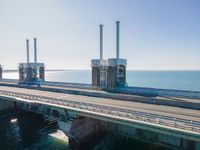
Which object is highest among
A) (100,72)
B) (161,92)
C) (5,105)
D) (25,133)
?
(100,72)

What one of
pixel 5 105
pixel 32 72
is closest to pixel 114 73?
pixel 5 105

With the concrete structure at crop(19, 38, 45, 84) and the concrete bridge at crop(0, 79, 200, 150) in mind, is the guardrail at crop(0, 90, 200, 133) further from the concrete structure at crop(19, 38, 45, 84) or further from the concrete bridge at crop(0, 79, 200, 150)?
the concrete structure at crop(19, 38, 45, 84)

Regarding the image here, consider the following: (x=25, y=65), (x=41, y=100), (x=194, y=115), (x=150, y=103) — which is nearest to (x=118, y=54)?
(x=150, y=103)

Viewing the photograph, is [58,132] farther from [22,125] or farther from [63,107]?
[63,107]

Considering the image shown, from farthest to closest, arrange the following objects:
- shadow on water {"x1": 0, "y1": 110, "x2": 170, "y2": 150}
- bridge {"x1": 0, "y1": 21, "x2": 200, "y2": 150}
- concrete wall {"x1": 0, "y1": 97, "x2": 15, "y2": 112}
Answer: concrete wall {"x1": 0, "y1": 97, "x2": 15, "y2": 112} < shadow on water {"x1": 0, "y1": 110, "x2": 170, "y2": 150} < bridge {"x1": 0, "y1": 21, "x2": 200, "y2": 150}

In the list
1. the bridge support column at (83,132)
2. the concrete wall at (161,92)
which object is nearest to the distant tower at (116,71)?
the concrete wall at (161,92)

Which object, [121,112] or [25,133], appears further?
[25,133]

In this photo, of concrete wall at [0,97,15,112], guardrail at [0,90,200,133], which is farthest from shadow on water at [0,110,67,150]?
guardrail at [0,90,200,133]

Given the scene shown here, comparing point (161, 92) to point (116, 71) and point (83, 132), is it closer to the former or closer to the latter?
point (116, 71)
